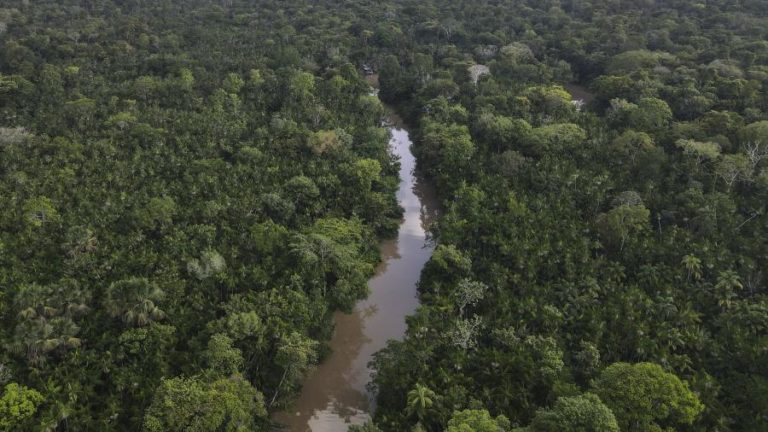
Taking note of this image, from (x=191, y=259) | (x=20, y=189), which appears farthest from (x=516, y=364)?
(x=20, y=189)

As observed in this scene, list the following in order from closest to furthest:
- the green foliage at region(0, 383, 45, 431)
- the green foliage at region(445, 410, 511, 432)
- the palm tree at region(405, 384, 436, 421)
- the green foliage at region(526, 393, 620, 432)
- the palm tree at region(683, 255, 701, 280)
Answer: the green foliage at region(526, 393, 620, 432)
the green foliage at region(445, 410, 511, 432)
the green foliage at region(0, 383, 45, 431)
the palm tree at region(405, 384, 436, 421)
the palm tree at region(683, 255, 701, 280)

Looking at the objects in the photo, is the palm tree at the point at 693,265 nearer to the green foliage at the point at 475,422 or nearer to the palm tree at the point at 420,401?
the green foliage at the point at 475,422

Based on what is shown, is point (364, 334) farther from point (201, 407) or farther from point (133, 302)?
point (133, 302)

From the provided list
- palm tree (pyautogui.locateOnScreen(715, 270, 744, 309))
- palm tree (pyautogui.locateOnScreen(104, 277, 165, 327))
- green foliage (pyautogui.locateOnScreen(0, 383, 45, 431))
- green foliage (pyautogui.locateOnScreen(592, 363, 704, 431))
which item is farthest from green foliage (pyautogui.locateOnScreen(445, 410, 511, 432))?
green foliage (pyautogui.locateOnScreen(0, 383, 45, 431))

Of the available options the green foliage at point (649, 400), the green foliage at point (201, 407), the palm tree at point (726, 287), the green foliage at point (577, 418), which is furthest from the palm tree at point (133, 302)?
the palm tree at point (726, 287)

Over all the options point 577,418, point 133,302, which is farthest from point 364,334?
point 577,418

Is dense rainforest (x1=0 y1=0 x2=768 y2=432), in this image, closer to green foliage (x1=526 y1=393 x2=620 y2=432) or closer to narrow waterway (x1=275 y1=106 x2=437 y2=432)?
green foliage (x1=526 y1=393 x2=620 y2=432)

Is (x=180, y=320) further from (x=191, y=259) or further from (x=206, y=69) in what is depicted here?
(x=206, y=69)
